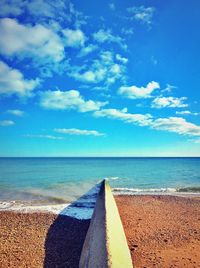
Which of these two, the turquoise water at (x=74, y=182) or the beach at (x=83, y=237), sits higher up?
the turquoise water at (x=74, y=182)

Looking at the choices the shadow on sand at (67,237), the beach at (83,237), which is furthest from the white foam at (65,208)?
the beach at (83,237)

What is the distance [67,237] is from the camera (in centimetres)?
816

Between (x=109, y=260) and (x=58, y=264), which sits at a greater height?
(x=109, y=260)

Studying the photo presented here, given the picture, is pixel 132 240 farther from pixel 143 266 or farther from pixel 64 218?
pixel 64 218

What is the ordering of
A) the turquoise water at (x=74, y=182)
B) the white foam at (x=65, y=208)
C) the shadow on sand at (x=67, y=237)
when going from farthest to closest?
the turquoise water at (x=74, y=182) < the white foam at (x=65, y=208) < the shadow on sand at (x=67, y=237)

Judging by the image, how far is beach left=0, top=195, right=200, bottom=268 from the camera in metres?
6.63

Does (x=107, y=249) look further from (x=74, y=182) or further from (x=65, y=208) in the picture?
(x=74, y=182)

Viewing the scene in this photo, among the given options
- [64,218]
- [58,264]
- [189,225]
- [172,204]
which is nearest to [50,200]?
[64,218]

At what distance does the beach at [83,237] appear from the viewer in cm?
663

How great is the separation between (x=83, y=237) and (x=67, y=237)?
17.8 inches

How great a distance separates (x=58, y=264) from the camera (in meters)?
6.38

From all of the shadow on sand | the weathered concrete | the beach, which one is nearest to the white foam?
the shadow on sand

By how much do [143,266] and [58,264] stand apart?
1855mm

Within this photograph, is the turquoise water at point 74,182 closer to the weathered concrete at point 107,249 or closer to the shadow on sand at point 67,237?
the shadow on sand at point 67,237
